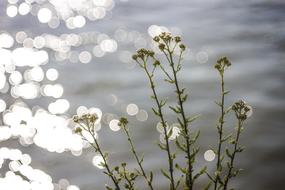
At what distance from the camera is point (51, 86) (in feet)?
35.6

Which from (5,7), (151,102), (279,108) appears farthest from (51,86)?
(5,7)

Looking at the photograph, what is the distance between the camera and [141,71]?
1099 cm

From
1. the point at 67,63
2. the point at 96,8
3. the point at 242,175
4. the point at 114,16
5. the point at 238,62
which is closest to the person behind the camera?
Result: the point at 242,175

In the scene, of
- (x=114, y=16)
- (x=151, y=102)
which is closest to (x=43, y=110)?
(x=151, y=102)

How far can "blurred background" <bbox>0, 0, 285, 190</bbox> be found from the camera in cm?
773

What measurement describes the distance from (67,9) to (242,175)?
1198 cm

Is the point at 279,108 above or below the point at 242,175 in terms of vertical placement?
above

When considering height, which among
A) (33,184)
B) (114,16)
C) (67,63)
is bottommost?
(33,184)

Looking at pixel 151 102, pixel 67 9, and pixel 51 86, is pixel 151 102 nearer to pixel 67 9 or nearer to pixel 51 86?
pixel 51 86

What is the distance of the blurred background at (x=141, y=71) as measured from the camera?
773 centimetres

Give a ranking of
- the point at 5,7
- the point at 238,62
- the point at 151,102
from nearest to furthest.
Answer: the point at 151,102, the point at 238,62, the point at 5,7

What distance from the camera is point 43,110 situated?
9.88m

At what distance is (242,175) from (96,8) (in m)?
11.0

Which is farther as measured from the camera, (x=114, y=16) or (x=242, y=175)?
(x=114, y=16)
